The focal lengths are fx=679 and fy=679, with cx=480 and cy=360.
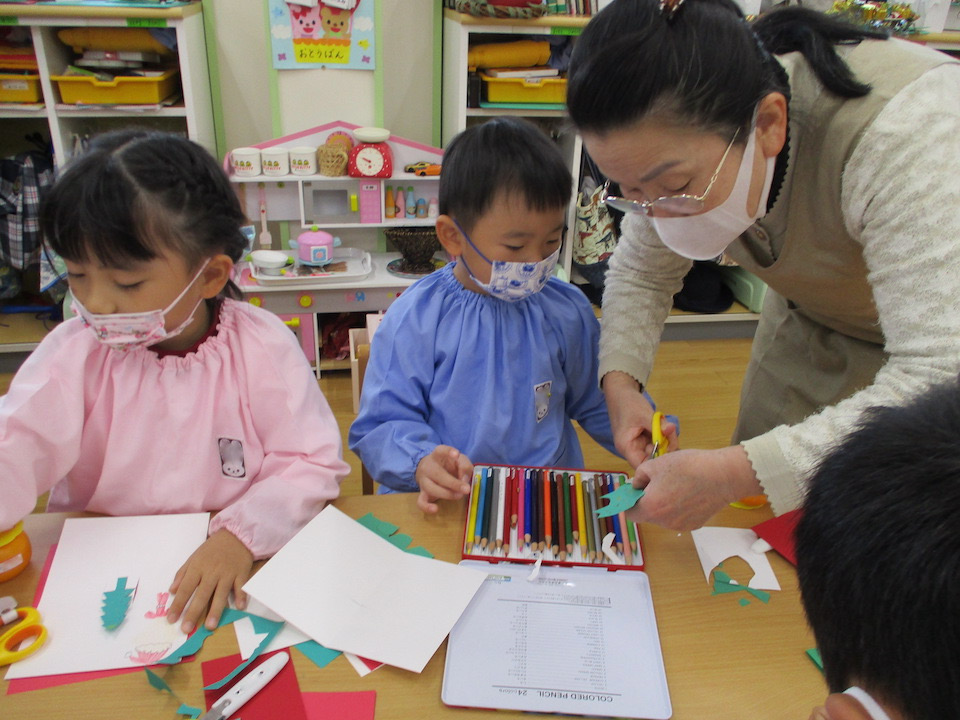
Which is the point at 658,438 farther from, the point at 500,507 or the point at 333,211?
the point at 333,211

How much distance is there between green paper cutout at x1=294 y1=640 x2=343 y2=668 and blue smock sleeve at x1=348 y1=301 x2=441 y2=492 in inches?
13.9

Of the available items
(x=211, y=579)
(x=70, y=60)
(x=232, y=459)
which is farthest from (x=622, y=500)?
(x=70, y=60)

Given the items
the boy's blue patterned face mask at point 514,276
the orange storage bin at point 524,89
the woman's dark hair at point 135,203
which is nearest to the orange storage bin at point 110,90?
the orange storage bin at point 524,89

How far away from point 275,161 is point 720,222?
A: 204cm

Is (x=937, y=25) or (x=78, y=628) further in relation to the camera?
(x=937, y=25)

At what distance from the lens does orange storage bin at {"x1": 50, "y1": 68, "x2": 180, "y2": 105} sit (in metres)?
2.27

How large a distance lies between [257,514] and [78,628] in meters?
0.22

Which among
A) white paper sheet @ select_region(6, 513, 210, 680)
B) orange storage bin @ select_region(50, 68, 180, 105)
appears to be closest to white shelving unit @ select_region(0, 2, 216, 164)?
orange storage bin @ select_region(50, 68, 180, 105)

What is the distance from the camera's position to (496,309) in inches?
47.9

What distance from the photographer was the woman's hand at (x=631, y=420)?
1.01 m

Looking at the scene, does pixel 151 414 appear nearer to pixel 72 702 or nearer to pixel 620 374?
pixel 72 702

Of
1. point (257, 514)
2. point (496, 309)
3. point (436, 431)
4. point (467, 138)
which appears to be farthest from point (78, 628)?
point (467, 138)

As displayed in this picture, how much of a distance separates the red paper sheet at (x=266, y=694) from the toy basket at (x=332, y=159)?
2182mm

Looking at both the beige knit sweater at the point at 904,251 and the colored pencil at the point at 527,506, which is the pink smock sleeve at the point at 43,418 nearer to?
the colored pencil at the point at 527,506
